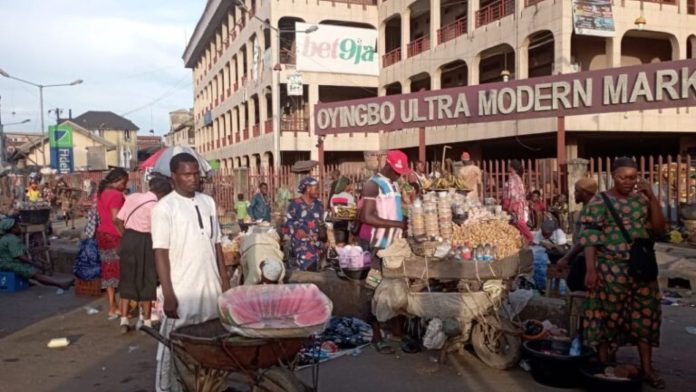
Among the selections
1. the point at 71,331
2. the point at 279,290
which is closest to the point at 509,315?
the point at 279,290

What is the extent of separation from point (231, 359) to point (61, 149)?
127 ft

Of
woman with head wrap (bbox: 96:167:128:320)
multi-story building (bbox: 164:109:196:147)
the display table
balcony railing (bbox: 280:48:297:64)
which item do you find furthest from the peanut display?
multi-story building (bbox: 164:109:196:147)

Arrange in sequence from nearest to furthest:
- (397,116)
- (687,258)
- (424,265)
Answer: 1. (424,265)
2. (687,258)
3. (397,116)

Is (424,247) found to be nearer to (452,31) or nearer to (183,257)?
(183,257)

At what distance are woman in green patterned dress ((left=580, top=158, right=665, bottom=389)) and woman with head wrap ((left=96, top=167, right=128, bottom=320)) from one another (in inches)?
210

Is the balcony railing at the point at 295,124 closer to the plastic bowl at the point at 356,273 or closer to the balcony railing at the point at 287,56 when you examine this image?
the balcony railing at the point at 287,56

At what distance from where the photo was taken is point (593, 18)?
17.7 meters

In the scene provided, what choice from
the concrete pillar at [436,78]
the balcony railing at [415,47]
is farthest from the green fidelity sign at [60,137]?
the concrete pillar at [436,78]

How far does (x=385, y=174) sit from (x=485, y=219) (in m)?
1.09

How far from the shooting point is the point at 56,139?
123 feet

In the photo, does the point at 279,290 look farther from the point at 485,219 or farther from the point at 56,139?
the point at 56,139

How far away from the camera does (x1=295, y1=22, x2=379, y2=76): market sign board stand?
26328 mm

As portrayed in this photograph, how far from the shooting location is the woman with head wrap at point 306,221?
7078 millimetres

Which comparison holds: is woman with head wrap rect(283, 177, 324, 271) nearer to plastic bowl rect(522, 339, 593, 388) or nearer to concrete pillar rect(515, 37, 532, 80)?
plastic bowl rect(522, 339, 593, 388)
